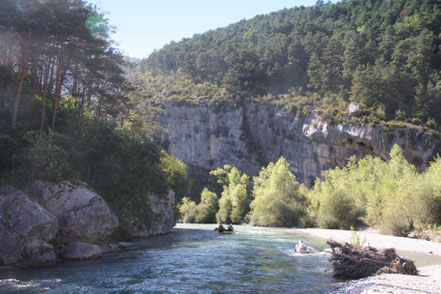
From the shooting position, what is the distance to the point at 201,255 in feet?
65.0

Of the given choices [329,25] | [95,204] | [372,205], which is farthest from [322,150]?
[95,204]

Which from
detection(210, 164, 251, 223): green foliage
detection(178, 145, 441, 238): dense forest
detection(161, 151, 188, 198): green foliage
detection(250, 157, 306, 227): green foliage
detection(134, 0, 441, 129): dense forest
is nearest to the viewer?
detection(178, 145, 441, 238): dense forest

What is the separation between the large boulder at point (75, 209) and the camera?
17500mm

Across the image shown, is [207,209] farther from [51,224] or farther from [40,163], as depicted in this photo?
[51,224]

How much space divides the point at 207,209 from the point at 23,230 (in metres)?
57.3

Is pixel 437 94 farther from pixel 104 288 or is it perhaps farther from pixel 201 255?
pixel 104 288

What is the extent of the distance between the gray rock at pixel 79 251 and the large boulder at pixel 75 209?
401mm

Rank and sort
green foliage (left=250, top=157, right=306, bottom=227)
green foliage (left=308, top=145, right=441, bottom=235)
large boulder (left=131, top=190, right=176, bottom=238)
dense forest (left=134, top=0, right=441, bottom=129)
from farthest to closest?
dense forest (left=134, top=0, right=441, bottom=129)
green foliage (left=250, top=157, right=306, bottom=227)
large boulder (left=131, top=190, right=176, bottom=238)
green foliage (left=308, top=145, right=441, bottom=235)

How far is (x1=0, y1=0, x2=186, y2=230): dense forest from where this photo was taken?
18.1 m

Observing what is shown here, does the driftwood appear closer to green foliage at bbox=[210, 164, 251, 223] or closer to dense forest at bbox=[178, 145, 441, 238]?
dense forest at bbox=[178, 145, 441, 238]

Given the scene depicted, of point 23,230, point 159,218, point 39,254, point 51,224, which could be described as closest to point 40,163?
point 51,224

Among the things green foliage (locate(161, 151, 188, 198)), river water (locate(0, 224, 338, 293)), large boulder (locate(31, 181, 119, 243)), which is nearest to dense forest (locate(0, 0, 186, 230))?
large boulder (locate(31, 181, 119, 243))

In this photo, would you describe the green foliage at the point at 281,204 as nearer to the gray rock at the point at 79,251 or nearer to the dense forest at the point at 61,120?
the dense forest at the point at 61,120

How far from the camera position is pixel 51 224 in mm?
15734
